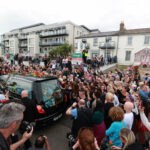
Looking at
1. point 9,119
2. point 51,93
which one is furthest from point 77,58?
point 9,119

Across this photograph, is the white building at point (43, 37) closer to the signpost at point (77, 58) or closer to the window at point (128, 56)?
the window at point (128, 56)

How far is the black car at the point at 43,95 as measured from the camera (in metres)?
3.35

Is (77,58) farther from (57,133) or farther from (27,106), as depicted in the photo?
(27,106)

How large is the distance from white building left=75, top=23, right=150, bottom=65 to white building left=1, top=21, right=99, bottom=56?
858cm

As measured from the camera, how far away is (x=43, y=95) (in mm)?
3461

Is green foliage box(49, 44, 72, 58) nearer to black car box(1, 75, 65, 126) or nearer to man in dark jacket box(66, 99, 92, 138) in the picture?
black car box(1, 75, 65, 126)

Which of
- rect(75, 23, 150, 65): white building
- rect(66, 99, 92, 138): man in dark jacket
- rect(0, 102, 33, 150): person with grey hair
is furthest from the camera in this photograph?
rect(75, 23, 150, 65): white building

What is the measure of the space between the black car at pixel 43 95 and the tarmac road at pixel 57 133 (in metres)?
0.38

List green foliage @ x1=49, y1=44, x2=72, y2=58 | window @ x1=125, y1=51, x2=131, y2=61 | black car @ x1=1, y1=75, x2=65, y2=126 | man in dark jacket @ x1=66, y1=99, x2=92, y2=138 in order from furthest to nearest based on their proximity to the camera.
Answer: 1. green foliage @ x1=49, y1=44, x2=72, y2=58
2. window @ x1=125, y1=51, x2=131, y2=61
3. black car @ x1=1, y1=75, x2=65, y2=126
4. man in dark jacket @ x1=66, y1=99, x2=92, y2=138

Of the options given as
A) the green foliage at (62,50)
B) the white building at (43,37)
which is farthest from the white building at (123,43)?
the white building at (43,37)

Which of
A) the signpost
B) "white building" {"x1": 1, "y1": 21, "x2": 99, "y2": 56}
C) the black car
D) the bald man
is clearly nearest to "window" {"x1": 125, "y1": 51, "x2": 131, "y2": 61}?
"white building" {"x1": 1, "y1": 21, "x2": 99, "y2": 56}

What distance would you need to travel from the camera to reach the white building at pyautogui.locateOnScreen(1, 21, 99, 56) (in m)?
34.3

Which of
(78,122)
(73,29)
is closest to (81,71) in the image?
(78,122)

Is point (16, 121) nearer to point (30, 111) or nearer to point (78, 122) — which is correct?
point (78, 122)
